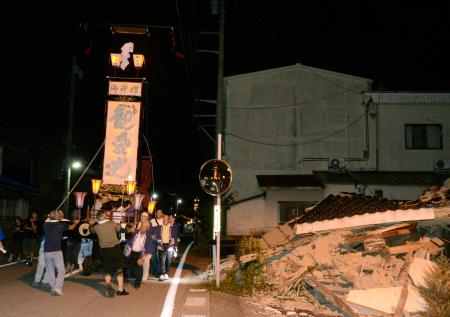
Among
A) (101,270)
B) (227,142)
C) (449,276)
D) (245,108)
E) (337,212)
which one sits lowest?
(101,270)

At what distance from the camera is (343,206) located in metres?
12.5

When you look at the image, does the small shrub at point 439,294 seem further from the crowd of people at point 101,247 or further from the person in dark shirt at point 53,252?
the person in dark shirt at point 53,252

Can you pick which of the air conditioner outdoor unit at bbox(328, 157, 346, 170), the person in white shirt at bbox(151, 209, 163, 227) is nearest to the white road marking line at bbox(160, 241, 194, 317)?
the person in white shirt at bbox(151, 209, 163, 227)

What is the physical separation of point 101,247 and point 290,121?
19.4m

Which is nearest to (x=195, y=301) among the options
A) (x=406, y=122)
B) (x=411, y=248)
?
(x=411, y=248)

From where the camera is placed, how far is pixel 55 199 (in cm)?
3188

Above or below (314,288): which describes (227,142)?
above

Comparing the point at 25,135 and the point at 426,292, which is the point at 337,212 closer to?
the point at 426,292

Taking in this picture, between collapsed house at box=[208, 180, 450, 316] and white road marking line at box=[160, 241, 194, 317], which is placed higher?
collapsed house at box=[208, 180, 450, 316]

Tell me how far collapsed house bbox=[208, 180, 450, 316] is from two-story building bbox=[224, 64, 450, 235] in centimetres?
1409

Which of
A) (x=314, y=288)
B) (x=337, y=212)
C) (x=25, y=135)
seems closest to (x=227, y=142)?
(x=25, y=135)

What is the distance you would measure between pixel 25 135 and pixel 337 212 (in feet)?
71.3

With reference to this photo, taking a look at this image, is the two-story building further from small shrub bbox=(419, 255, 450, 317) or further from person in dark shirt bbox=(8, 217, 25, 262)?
small shrub bbox=(419, 255, 450, 317)

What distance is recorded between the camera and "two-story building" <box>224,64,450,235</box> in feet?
84.9
